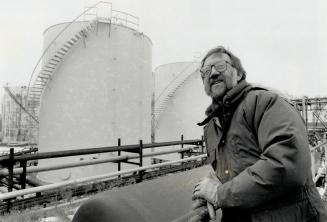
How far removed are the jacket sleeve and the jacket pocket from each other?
3.7 inches

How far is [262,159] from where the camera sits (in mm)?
1228

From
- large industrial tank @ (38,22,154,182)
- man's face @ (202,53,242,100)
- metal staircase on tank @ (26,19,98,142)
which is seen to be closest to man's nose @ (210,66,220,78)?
man's face @ (202,53,242,100)

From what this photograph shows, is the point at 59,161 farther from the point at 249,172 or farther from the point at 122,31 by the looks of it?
the point at 249,172

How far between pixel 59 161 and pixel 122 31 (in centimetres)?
611

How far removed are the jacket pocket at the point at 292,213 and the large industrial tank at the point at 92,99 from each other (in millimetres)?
9624

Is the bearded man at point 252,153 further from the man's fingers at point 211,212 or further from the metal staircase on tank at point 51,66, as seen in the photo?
the metal staircase on tank at point 51,66

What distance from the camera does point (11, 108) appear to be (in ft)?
150

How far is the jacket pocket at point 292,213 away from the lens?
1.29 m

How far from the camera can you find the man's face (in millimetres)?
1564

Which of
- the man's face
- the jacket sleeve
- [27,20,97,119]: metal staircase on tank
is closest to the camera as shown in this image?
the jacket sleeve

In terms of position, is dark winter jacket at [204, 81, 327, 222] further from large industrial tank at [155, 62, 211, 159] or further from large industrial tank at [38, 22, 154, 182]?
large industrial tank at [155, 62, 211, 159]

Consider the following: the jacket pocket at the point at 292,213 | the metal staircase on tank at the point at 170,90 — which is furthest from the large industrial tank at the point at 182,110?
the jacket pocket at the point at 292,213

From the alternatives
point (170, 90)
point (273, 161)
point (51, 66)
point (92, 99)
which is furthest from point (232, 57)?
point (170, 90)

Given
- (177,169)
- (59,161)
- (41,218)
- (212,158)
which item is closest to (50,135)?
(59,161)
